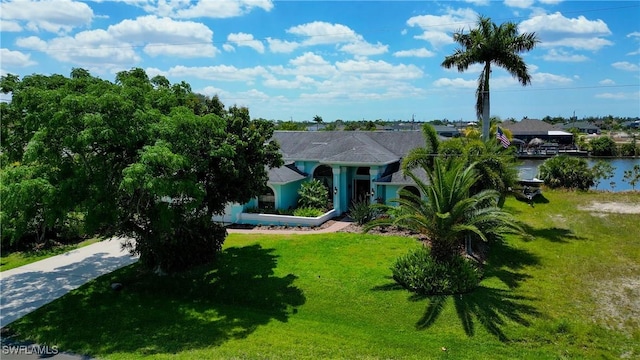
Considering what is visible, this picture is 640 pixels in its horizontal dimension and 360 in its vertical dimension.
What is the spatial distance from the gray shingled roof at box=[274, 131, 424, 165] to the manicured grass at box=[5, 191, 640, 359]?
7.04 meters

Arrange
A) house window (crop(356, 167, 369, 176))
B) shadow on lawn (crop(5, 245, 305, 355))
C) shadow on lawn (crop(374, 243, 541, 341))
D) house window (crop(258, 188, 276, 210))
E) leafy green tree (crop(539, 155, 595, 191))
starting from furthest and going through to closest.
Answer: leafy green tree (crop(539, 155, 595, 191)) → house window (crop(356, 167, 369, 176)) → house window (crop(258, 188, 276, 210)) → shadow on lawn (crop(374, 243, 541, 341)) → shadow on lawn (crop(5, 245, 305, 355))

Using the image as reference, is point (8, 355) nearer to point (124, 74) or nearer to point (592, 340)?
point (124, 74)

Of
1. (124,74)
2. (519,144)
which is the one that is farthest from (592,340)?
(519,144)

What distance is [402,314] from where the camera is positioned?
498 inches

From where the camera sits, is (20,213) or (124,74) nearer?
(20,213)

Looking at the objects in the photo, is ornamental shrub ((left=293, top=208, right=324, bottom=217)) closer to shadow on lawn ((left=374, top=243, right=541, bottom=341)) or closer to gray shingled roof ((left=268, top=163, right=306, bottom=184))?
gray shingled roof ((left=268, top=163, right=306, bottom=184))

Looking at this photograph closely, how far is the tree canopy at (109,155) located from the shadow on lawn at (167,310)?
1.94 m

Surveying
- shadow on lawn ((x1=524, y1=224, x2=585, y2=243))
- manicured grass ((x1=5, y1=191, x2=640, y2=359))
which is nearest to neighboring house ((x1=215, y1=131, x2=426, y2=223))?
manicured grass ((x1=5, y1=191, x2=640, y2=359))

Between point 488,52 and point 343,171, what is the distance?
9998 mm

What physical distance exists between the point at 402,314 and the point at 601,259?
34.5ft

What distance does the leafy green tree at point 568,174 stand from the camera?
34312mm

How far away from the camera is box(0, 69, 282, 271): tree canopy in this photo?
34.8 ft

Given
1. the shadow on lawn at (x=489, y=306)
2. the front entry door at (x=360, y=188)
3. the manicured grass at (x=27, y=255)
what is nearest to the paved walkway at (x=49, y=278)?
the manicured grass at (x=27, y=255)

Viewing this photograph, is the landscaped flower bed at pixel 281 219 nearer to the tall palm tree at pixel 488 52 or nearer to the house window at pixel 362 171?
the house window at pixel 362 171
